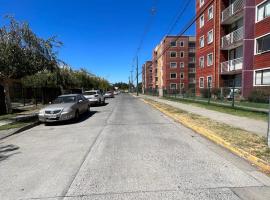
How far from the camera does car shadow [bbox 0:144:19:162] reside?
704cm

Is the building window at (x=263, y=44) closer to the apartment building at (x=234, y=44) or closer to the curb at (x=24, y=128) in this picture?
the apartment building at (x=234, y=44)

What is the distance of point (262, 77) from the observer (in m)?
23.2

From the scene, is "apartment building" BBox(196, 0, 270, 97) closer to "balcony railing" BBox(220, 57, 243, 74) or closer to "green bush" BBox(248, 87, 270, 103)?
"balcony railing" BBox(220, 57, 243, 74)

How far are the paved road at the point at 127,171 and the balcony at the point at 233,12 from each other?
21.9 m

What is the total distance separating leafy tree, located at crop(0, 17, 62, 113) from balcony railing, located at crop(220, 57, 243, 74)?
63.6 ft

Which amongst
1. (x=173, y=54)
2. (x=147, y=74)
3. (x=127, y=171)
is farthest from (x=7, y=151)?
(x=147, y=74)

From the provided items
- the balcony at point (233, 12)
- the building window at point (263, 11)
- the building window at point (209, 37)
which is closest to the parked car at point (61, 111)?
the building window at point (263, 11)

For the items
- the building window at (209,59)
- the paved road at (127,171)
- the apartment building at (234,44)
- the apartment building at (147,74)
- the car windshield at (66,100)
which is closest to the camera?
the paved road at (127,171)

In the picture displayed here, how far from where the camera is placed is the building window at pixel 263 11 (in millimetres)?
22228

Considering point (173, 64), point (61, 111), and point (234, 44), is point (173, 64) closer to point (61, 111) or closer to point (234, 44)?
point (234, 44)

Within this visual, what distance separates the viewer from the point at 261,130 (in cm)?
938

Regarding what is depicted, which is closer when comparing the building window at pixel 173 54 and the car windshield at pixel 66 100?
the car windshield at pixel 66 100

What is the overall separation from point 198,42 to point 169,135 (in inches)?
1251

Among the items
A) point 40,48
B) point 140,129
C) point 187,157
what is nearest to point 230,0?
point 40,48
